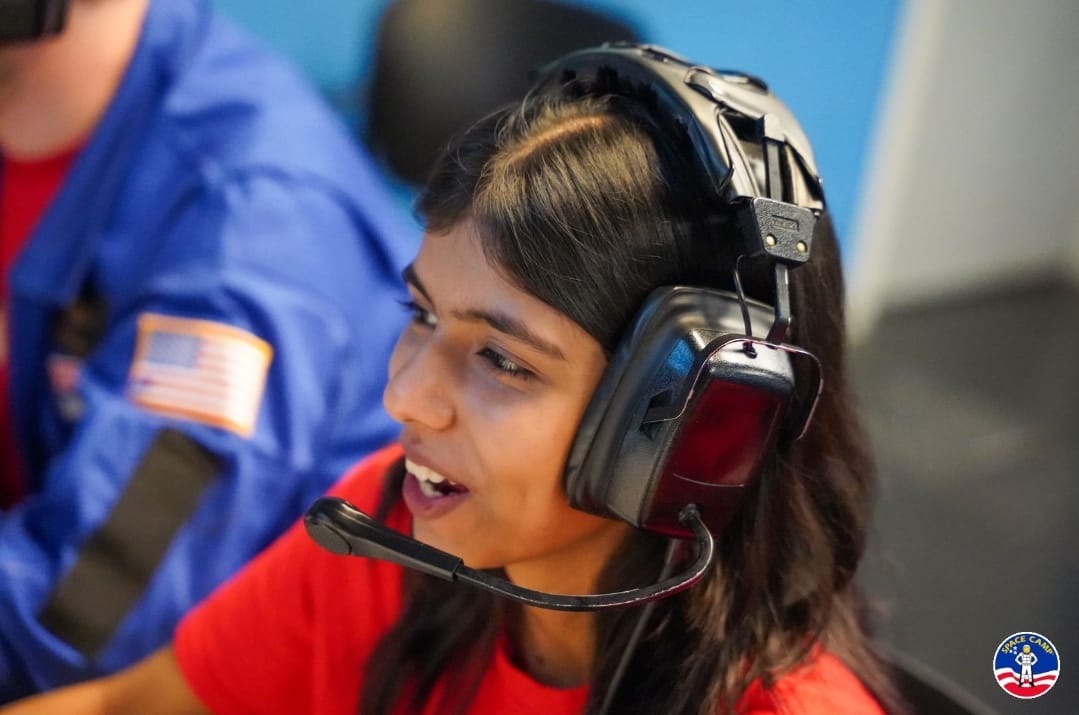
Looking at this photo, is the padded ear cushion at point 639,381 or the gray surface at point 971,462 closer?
the padded ear cushion at point 639,381

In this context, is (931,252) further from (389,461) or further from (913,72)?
(389,461)

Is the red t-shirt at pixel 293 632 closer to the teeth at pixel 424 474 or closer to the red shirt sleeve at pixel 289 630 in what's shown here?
the red shirt sleeve at pixel 289 630

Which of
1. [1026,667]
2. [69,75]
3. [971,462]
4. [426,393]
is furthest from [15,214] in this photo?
[971,462]

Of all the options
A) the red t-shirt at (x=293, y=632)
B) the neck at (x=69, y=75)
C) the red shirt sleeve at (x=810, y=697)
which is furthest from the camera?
the neck at (x=69, y=75)

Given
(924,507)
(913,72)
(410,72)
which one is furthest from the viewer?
(913,72)

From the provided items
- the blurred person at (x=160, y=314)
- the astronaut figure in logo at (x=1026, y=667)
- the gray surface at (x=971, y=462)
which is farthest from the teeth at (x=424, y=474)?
the gray surface at (x=971, y=462)

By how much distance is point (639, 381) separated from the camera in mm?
642

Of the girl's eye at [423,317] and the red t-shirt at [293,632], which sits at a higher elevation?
the girl's eye at [423,317]

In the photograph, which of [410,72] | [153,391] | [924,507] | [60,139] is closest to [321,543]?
[153,391]

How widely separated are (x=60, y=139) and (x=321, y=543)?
0.72 m

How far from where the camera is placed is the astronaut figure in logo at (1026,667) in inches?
27.0

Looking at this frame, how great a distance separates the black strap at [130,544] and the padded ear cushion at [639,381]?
1.39 ft

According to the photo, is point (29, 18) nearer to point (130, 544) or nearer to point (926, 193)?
point (130, 544)

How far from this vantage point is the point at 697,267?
0.67 meters
